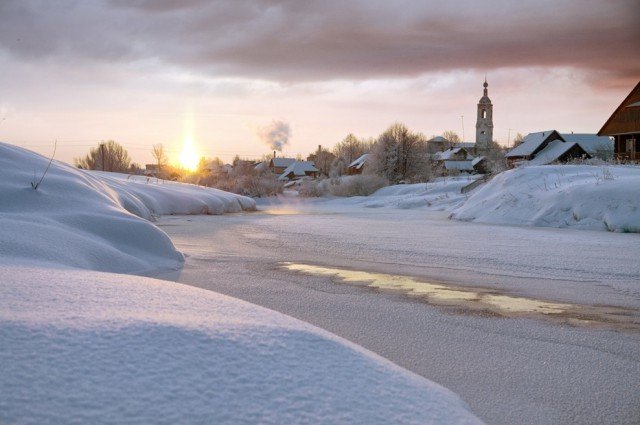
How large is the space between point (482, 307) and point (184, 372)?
318 centimetres

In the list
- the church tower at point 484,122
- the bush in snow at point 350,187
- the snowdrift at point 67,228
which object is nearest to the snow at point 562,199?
the snowdrift at point 67,228

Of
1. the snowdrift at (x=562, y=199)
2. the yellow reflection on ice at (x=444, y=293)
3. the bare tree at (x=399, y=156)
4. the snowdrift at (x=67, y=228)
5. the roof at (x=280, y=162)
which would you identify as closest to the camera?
the snowdrift at (x=67, y=228)

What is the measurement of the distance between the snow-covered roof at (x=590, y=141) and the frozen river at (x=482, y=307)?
44369mm

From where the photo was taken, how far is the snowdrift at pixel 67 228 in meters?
4.25

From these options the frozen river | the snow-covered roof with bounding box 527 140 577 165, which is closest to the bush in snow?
the snow-covered roof with bounding box 527 140 577 165

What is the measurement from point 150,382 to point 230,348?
37 cm

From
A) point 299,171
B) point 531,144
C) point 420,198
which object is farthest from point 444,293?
point 299,171

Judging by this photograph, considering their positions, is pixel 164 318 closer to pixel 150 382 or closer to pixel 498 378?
pixel 150 382

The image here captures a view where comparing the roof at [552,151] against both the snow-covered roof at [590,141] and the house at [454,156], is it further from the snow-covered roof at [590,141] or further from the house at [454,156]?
the house at [454,156]

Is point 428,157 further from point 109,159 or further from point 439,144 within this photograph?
point 439,144

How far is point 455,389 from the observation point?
100.0 inches

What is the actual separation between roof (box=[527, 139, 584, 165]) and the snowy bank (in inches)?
1794

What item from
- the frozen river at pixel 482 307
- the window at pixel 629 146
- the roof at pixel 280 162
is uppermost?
the roof at pixel 280 162

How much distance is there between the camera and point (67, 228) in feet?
18.1
